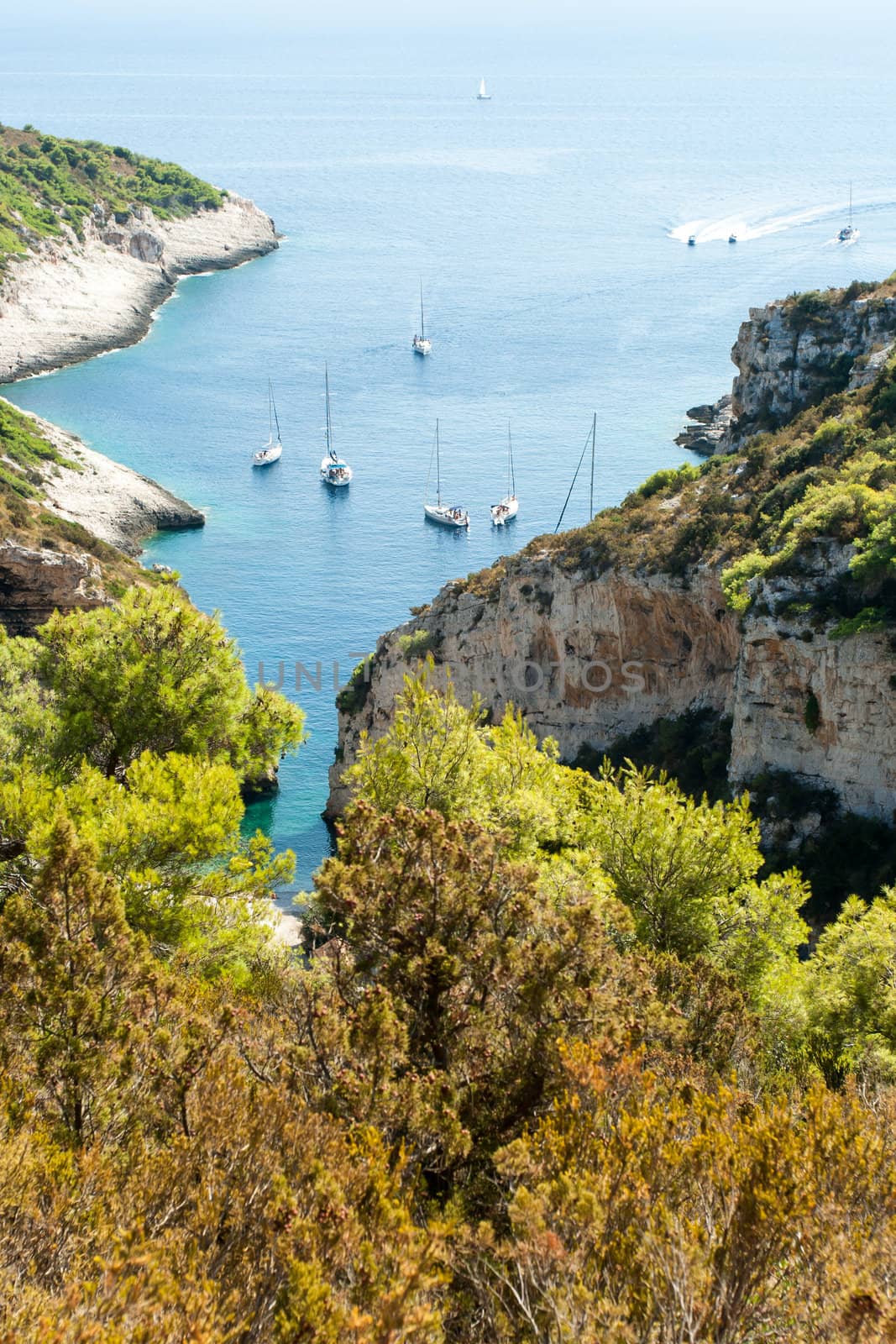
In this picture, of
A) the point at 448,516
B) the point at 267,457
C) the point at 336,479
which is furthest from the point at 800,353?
the point at 267,457

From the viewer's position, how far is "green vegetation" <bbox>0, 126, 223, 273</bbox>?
13138 cm

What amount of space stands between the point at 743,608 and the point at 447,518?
170ft

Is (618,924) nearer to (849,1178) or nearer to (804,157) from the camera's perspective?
(849,1178)

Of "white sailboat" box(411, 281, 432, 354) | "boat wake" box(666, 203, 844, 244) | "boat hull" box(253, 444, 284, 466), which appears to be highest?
"boat wake" box(666, 203, 844, 244)

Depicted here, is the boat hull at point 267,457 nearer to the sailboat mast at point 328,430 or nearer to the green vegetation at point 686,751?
the sailboat mast at point 328,430

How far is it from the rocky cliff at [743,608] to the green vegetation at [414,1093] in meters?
12.8

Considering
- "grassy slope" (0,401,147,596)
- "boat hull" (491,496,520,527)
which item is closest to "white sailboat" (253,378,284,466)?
"grassy slope" (0,401,147,596)

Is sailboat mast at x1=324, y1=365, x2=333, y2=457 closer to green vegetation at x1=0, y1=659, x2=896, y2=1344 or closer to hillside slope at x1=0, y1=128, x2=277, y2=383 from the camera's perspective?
hillside slope at x1=0, y1=128, x2=277, y2=383

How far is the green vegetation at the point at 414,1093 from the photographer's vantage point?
10797mm

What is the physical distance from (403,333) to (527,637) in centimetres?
8419

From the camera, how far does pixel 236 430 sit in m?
108

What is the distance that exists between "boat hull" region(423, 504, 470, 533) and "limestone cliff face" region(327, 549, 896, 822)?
31.7 m

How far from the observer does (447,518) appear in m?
87.6

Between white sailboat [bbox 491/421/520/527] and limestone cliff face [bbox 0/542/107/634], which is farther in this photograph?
white sailboat [bbox 491/421/520/527]
